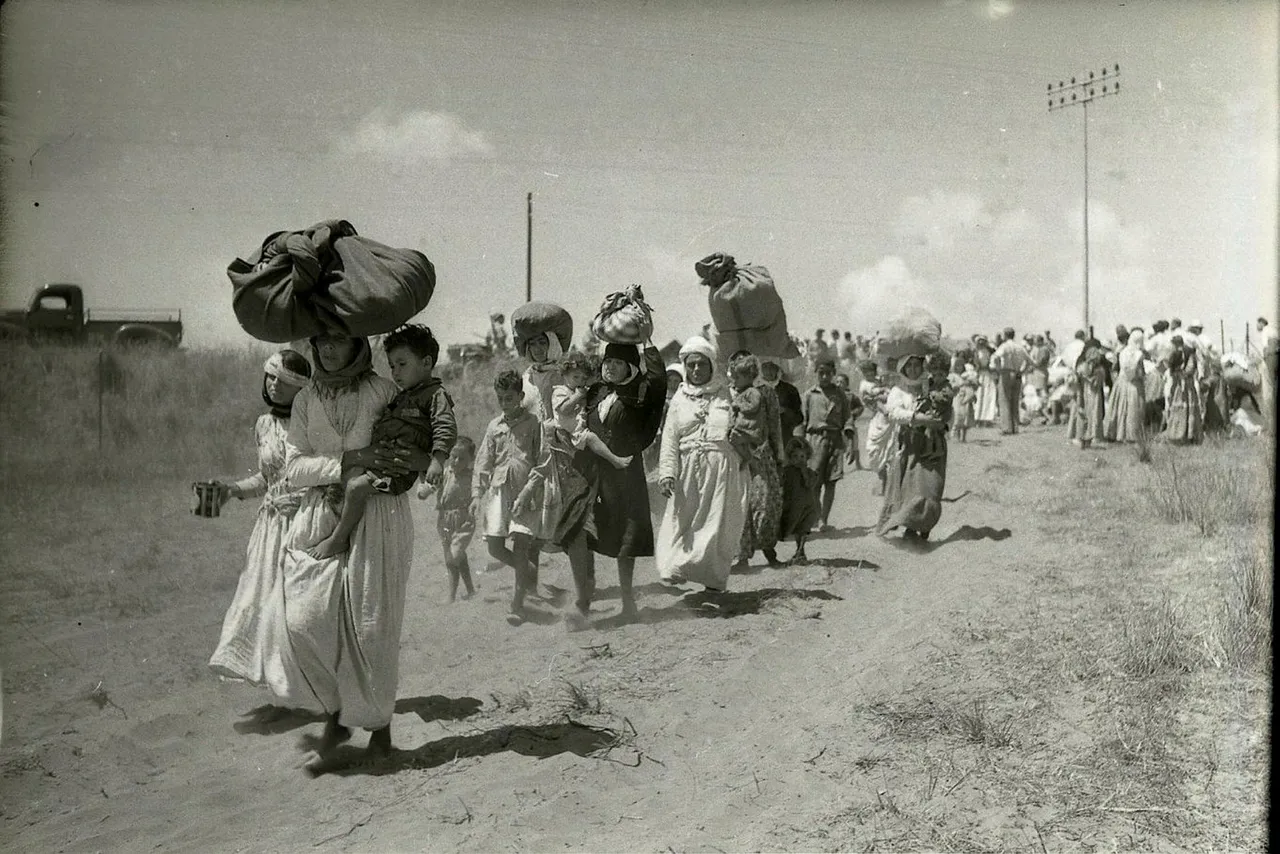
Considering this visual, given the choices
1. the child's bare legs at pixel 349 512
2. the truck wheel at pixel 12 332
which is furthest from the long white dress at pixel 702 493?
the truck wheel at pixel 12 332

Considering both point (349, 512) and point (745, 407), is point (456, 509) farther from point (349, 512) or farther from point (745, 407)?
point (349, 512)

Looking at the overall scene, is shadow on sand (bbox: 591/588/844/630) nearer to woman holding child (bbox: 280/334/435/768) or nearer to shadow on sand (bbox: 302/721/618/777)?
shadow on sand (bbox: 302/721/618/777)

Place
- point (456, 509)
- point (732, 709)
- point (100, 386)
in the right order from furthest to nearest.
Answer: point (100, 386) → point (456, 509) → point (732, 709)

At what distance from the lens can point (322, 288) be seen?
4238 millimetres

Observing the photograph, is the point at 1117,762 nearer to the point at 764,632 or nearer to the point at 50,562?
the point at 764,632

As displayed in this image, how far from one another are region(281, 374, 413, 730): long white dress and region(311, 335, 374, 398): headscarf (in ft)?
0.07

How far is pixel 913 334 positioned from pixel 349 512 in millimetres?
6949

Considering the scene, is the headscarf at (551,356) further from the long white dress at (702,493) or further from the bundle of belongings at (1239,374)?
the bundle of belongings at (1239,374)

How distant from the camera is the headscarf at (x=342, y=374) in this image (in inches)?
175

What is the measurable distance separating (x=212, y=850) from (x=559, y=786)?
1.39 metres

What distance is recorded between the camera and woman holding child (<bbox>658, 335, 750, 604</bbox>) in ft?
24.1

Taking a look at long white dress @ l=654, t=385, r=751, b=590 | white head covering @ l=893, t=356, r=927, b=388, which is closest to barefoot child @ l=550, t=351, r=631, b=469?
long white dress @ l=654, t=385, r=751, b=590

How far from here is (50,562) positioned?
30.0ft

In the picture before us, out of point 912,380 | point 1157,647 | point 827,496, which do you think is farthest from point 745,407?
point 827,496
